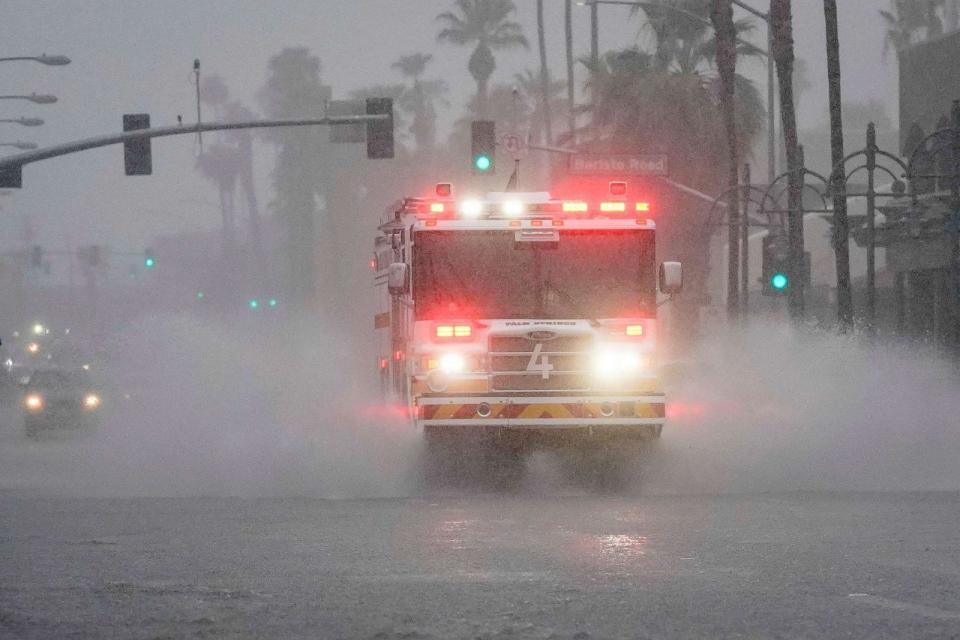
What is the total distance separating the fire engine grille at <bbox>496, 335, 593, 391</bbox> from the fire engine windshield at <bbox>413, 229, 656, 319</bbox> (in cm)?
28

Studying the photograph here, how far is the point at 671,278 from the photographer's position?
19.0 metres

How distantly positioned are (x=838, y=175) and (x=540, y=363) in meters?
15.6

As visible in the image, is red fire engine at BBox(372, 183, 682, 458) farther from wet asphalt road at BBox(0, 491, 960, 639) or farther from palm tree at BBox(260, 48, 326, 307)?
palm tree at BBox(260, 48, 326, 307)

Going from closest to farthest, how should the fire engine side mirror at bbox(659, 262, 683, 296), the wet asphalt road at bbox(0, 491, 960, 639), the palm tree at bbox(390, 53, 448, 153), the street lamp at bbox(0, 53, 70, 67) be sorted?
the wet asphalt road at bbox(0, 491, 960, 639), the fire engine side mirror at bbox(659, 262, 683, 296), the street lamp at bbox(0, 53, 70, 67), the palm tree at bbox(390, 53, 448, 153)

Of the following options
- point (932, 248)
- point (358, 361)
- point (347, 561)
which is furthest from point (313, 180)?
point (347, 561)

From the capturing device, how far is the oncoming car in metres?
36.9

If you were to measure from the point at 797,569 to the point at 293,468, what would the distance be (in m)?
11.4

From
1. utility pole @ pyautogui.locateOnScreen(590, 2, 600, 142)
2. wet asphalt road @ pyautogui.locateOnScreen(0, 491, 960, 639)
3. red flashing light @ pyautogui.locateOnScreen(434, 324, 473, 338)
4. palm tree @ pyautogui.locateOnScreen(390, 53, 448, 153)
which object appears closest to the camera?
wet asphalt road @ pyautogui.locateOnScreen(0, 491, 960, 639)

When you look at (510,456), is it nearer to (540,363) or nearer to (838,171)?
(540,363)

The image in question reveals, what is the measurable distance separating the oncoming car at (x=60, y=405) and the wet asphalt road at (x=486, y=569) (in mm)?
18808

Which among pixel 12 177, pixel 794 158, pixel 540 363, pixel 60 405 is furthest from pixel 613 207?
pixel 60 405

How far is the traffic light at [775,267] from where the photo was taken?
35281 mm

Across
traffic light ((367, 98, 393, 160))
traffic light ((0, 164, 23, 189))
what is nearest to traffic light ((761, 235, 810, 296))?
traffic light ((367, 98, 393, 160))

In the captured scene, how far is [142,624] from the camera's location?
1003 centimetres
